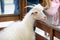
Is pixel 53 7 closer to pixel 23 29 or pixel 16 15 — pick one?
pixel 23 29

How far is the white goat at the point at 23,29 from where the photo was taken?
193 centimetres

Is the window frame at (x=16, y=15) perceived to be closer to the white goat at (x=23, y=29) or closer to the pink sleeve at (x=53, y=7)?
the pink sleeve at (x=53, y=7)

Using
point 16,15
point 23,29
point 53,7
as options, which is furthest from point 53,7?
point 16,15

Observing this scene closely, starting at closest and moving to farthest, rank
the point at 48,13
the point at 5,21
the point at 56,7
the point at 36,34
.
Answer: the point at 56,7 < the point at 48,13 < the point at 36,34 < the point at 5,21

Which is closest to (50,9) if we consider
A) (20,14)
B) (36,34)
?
(36,34)

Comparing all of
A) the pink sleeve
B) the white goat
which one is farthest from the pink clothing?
the white goat

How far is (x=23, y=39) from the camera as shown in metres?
2.00

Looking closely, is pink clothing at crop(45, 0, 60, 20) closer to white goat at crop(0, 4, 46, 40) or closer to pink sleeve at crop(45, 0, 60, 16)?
pink sleeve at crop(45, 0, 60, 16)

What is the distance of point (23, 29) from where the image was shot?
2025 millimetres

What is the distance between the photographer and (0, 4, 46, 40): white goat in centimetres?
193

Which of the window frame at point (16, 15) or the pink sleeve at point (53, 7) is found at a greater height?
the pink sleeve at point (53, 7)

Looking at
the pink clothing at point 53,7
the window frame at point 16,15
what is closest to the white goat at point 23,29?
the pink clothing at point 53,7

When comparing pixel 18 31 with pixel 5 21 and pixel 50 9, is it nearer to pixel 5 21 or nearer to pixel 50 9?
pixel 50 9

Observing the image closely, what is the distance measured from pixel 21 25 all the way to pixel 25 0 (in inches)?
35.6
